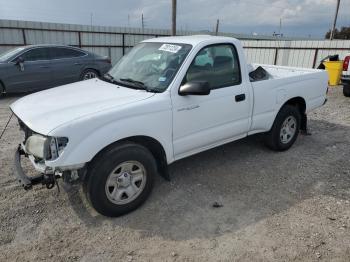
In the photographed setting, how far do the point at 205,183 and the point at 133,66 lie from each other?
1.81 m

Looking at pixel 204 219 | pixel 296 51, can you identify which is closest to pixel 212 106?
pixel 204 219

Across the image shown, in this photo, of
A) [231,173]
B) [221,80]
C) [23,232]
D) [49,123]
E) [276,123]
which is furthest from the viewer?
[276,123]

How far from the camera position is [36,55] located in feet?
31.7

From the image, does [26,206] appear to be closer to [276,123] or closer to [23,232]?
[23,232]

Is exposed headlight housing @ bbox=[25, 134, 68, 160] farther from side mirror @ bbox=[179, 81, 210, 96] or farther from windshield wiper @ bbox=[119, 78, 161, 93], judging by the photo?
side mirror @ bbox=[179, 81, 210, 96]

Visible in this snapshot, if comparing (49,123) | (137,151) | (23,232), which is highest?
(49,123)

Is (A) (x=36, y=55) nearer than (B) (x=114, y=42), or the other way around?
(A) (x=36, y=55)

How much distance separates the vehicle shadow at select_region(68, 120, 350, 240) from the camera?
3436 millimetres

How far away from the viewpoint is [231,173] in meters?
4.58

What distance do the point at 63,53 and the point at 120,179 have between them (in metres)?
8.01

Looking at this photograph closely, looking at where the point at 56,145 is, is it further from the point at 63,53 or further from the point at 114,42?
the point at 114,42

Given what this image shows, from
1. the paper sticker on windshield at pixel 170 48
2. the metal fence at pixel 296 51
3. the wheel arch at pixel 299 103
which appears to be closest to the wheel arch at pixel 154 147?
the paper sticker on windshield at pixel 170 48

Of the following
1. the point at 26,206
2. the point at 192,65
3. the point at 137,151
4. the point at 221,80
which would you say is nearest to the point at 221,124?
the point at 221,80

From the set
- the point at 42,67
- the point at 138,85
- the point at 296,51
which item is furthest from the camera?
the point at 296,51
